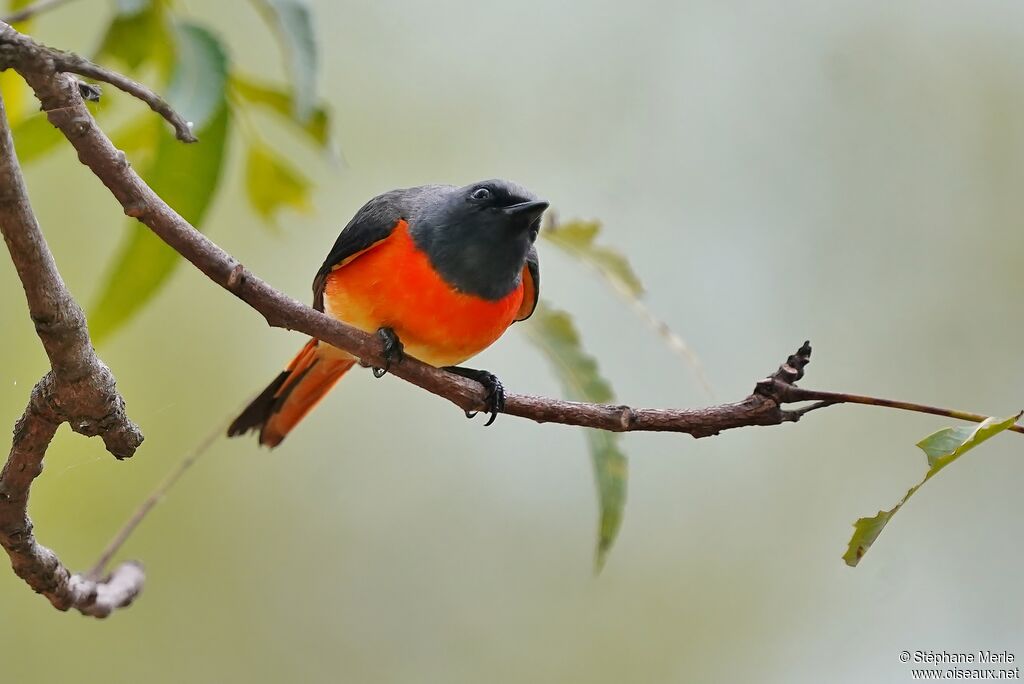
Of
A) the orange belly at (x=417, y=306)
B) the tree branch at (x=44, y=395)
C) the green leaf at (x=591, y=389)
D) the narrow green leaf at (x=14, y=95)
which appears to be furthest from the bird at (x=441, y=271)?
the tree branch at (x=44, y=395)

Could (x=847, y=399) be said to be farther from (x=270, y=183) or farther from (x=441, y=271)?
(x=270, y=183)

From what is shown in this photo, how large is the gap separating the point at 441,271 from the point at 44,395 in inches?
60.0

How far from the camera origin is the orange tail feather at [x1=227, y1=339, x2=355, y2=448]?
350 centimetres

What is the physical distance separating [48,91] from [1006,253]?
7.00 meters

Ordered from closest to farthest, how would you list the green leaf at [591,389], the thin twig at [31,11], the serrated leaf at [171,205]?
1. the thin twig at [31,11]
2. the green leaf at [591,389]
3. the serrated leaf at [171,205]

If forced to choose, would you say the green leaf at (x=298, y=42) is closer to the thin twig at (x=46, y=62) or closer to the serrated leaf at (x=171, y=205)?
the serrated leaf at (x=171, y=205)

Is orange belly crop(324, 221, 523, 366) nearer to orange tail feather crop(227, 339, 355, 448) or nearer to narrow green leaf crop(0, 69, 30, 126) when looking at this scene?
orange tail feather crop(227, 339, 355, 448)

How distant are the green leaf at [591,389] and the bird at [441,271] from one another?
0.16 m

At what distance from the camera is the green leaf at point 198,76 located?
2652mm

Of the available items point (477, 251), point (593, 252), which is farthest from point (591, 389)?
point (477, 251)

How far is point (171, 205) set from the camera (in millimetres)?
3000

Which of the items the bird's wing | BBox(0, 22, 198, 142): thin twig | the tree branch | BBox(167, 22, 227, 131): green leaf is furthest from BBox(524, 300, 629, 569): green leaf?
BBox(0, 22, 198, 142): thin twig

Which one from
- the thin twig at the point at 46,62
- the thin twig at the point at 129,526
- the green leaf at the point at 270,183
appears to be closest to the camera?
the thin twig at the point at 46,62

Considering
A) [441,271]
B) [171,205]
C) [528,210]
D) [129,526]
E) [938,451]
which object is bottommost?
[129,526]
